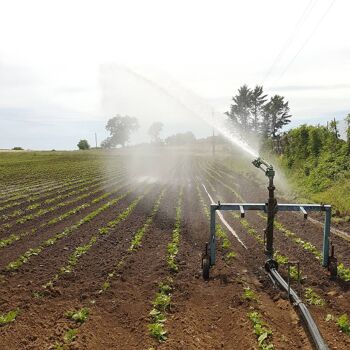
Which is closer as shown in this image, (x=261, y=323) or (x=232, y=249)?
(x=261, y=323)

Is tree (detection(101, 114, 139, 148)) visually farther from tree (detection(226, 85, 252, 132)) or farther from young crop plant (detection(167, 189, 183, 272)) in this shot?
young crop plant (detection(167, 189, 183, 272))

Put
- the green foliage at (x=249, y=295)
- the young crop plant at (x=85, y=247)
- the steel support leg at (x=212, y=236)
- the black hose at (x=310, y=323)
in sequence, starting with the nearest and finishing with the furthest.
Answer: the black hose at (x=310, y=323)
the green foliage at (x=249, y=295)
the steel support leg at (x=212, y=236)
the young crop plant at (x=85, y=247)

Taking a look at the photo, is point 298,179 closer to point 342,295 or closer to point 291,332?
point 342,295

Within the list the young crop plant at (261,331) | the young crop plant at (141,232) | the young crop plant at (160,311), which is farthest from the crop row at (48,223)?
the young crop plant at (261,331)

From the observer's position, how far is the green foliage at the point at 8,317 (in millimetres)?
7265

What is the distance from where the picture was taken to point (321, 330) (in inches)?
265

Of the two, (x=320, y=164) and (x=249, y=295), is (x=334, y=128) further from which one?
(x=249, y=295)

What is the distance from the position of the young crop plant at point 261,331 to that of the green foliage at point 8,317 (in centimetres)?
470

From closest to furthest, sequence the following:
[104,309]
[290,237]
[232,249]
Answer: [104,309] → [232,249] → [290,237]

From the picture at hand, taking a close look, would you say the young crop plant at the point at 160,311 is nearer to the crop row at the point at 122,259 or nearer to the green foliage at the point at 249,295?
the crop row at the point at 122,259

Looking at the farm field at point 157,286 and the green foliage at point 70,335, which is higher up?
the green foliage at point 70,335

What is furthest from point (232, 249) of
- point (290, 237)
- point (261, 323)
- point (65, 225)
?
point (65, 225)

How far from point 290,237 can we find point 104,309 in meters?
7.70

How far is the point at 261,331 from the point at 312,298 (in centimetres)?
209
